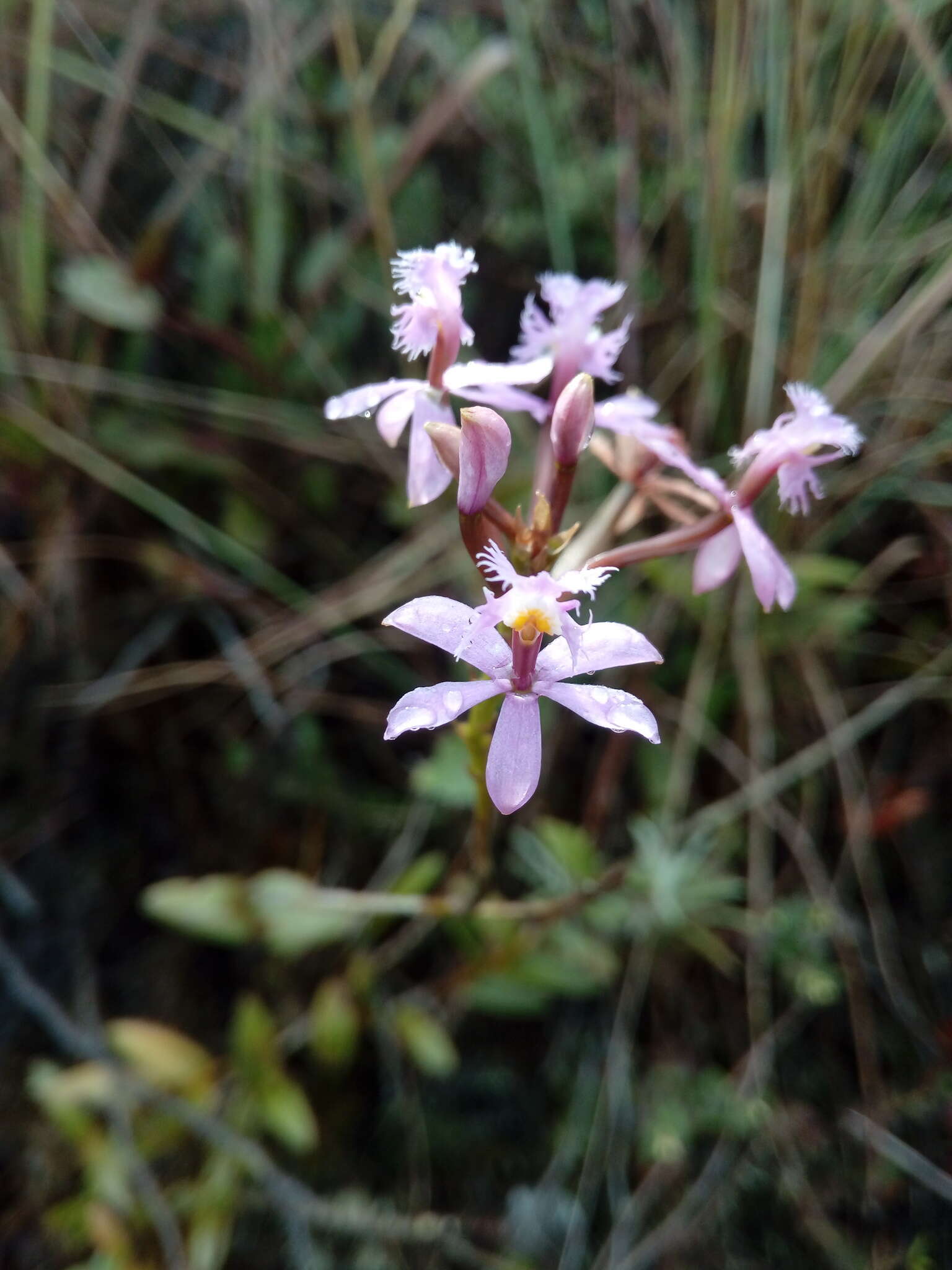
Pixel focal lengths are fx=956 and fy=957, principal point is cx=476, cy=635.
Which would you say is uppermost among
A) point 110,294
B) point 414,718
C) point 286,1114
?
point 110,294

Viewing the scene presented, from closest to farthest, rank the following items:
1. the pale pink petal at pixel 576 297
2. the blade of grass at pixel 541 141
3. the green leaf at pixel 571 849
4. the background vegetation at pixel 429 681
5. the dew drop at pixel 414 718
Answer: the dew drop at pixel 414 718
the pale pink petal at pixel 576 297
the green leaf at pixel 571 849
the background vegetation at pixel 429 681
the blade of grass at pixel 541 141

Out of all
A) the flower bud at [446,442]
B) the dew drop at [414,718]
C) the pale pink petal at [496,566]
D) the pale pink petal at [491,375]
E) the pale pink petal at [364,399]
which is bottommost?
the dew drop at [414,718]

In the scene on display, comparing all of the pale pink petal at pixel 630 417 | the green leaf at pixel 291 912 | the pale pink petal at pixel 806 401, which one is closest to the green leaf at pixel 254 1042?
the green leaf at pixel 291 912

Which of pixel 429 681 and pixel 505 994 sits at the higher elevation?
pixel 429 681

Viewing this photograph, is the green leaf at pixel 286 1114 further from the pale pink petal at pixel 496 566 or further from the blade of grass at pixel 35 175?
the blade of grass at pixel 35 175

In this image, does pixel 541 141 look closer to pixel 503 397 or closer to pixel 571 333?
pixel 571 333

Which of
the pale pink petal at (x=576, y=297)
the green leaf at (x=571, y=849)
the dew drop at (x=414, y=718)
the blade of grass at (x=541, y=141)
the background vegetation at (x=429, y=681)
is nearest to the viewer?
the dew drop at (x=414, y=718)

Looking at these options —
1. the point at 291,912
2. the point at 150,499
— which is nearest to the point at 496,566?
the point at 291,912

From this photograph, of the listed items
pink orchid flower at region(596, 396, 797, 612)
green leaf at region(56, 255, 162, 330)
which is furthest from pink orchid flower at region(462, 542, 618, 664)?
green leaf at region(56, 255, 162, 330)
